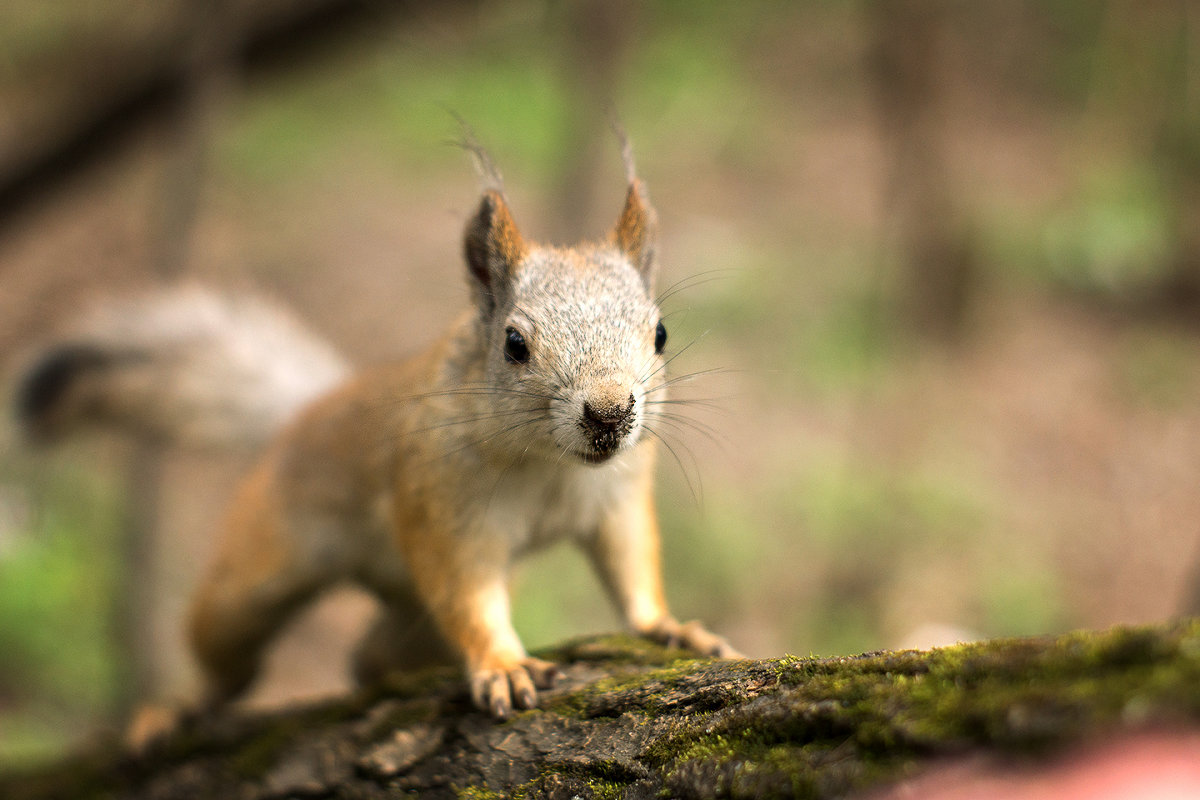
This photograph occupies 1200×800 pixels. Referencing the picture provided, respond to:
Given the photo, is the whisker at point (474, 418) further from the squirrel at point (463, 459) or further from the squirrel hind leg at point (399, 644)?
the squirrel hind leg at point (399, 644)

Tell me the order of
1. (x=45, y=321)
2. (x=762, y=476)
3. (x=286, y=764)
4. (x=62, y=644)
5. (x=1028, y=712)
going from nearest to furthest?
(x=1028, y=712), (x=286, y=764), (x=45, y=321), (x=62, y=644), (x=762, y=476)

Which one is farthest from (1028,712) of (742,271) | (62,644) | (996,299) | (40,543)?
(996,299)

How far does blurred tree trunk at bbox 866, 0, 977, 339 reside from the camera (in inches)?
258

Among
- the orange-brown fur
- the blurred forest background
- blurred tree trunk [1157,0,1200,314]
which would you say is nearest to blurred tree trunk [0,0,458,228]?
the blurred forest background

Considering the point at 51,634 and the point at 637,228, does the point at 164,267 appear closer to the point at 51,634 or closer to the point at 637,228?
the point at 51,634

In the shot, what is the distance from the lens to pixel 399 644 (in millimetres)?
3551

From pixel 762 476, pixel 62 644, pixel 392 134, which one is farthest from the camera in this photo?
pixel 392 134

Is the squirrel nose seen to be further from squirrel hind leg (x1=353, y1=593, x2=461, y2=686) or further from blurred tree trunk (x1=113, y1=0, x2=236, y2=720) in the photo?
blurred tree trunk (x1=113, y1=0, x2=236, y2=720)

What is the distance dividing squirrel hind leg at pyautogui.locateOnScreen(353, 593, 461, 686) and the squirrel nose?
1401 mm

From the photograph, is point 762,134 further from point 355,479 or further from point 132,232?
point 355,479

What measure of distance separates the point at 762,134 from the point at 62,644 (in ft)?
26.6

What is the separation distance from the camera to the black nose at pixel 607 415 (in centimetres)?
222

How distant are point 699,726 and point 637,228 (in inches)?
66.3

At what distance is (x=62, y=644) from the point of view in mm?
5645
